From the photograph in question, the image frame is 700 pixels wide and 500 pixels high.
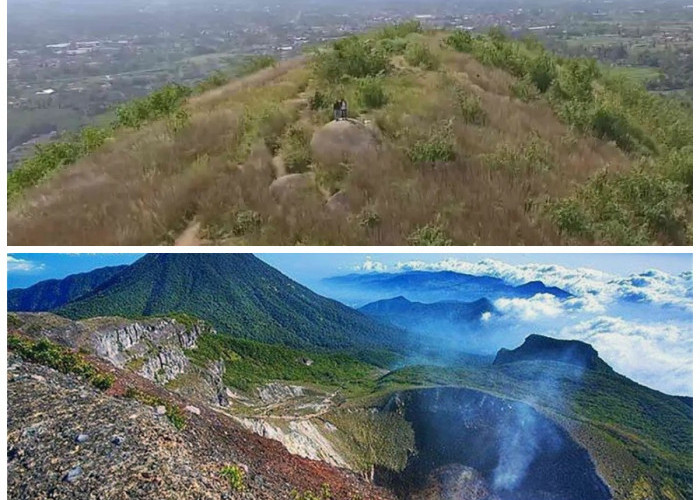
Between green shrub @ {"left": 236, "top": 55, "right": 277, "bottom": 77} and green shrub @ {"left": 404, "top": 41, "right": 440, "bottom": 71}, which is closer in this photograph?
green shrub @ {"left": 404, "top": 41, "right": 440, "bottom": 71}

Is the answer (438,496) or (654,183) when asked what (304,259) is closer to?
(438,496)

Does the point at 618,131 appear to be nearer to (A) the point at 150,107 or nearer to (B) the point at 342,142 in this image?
(B) the point at 342,142

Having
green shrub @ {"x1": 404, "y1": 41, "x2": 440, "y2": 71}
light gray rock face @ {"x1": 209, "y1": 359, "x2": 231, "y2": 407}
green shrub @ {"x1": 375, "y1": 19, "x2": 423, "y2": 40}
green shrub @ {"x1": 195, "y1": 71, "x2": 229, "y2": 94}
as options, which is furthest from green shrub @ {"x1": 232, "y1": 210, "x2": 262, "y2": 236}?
green shrub @ {"x1": 375, "y1": 19, "x2": 423, "y2": 40}

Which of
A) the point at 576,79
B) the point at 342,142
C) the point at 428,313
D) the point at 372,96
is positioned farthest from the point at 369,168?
the point at 576,79

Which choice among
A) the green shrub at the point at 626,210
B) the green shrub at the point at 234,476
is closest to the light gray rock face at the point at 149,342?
the green shrub at the point at 234,476

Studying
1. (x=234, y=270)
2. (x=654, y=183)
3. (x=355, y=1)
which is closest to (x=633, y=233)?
(x=654, y=183)

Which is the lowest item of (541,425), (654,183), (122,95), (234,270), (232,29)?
(541,425)

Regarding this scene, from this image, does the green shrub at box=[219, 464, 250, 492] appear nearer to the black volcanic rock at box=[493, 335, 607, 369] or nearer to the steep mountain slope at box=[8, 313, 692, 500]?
the steep mountain slope at box=[8, 313, 692, 500]
